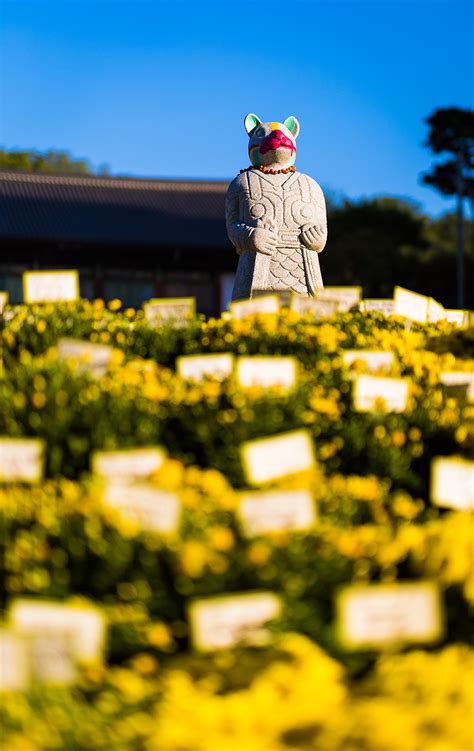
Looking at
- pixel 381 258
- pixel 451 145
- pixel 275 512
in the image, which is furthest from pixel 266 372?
pixel 451 145

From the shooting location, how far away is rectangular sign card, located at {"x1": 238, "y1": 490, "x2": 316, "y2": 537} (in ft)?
10.6

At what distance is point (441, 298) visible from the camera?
33031 mm

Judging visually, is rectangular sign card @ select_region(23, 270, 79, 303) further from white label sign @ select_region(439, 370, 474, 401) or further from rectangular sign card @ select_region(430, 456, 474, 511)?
rectangular sign card @ select_region(430, 456, 474, 511)

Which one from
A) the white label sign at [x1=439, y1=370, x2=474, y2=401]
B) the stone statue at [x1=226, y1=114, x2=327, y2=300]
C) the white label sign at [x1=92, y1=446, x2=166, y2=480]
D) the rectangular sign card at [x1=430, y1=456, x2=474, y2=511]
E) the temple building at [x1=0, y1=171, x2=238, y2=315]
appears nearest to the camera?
the white label sign at [x1=92, y1=446, x2=166, y2=480]

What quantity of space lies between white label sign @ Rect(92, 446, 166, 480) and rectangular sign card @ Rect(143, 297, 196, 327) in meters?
1.83

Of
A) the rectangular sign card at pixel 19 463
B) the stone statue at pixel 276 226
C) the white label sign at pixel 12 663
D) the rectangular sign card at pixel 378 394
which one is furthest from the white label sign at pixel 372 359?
the stone statue at pixel 276 226

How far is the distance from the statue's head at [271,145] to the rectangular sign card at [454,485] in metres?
5.46

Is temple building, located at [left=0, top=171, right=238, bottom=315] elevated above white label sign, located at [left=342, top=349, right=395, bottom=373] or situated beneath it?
elevated above

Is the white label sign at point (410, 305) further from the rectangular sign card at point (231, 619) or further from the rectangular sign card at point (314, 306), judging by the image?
the rectangular sign card at point (231, 619)

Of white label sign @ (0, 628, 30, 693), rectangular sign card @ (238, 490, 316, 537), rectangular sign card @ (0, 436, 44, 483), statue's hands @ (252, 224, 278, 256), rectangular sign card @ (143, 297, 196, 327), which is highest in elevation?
statue's hands @ (252, 224, 278, 256)

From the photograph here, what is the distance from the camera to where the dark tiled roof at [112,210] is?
29.3m

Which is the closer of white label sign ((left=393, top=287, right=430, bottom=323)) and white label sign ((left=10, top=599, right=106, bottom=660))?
white label sign ((left=10, top=599, right=106, bottom=660))

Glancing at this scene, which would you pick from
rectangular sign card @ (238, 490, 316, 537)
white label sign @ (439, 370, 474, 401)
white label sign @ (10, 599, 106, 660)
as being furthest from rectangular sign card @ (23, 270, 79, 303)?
white label sign @ (10, 599, 106, 660)

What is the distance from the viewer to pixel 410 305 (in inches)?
241
